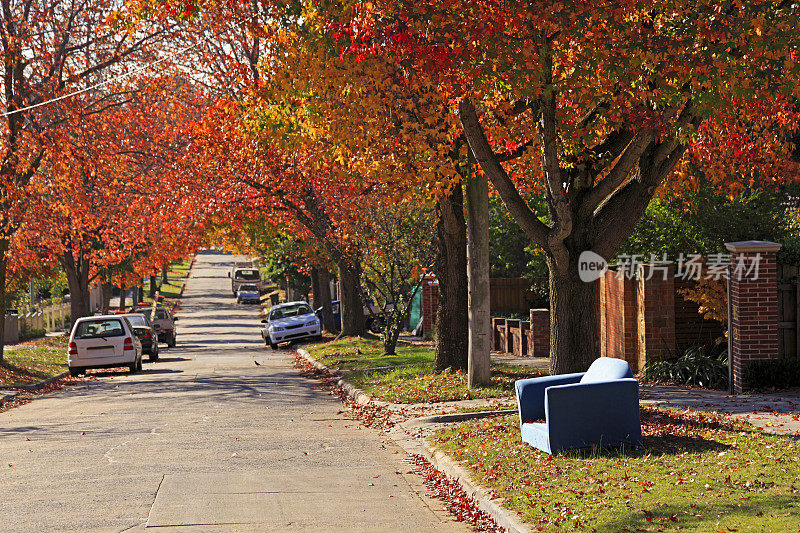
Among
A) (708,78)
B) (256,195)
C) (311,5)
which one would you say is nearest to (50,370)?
(256,195)

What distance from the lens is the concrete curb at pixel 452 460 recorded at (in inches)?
315

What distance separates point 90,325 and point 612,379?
18.9m

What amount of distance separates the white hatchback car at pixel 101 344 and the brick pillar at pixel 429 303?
1011 centimetres

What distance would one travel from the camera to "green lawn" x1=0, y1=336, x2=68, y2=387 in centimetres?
2339

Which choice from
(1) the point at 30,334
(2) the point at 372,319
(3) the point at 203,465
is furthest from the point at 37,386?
(1) the point at 30,334

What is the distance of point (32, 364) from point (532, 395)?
19.6 metres

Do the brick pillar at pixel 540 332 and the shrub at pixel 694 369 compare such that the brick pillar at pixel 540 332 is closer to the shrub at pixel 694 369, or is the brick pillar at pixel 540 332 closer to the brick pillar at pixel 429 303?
the shrub at pixel 694 369

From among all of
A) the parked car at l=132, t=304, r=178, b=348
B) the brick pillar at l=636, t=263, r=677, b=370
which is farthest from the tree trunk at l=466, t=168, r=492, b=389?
the parked car at l=132, t=304, r=178, b=348

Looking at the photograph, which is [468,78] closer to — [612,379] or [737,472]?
[612,379]

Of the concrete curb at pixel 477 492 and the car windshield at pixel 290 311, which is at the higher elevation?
the car windshield at pixel 290 311

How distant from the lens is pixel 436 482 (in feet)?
33.7

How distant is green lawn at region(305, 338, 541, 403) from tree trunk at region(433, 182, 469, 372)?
1.32 feet

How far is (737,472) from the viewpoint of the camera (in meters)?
8.70

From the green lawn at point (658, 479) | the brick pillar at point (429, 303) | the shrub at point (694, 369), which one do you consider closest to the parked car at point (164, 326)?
the brick pillar at point (429, 303)
